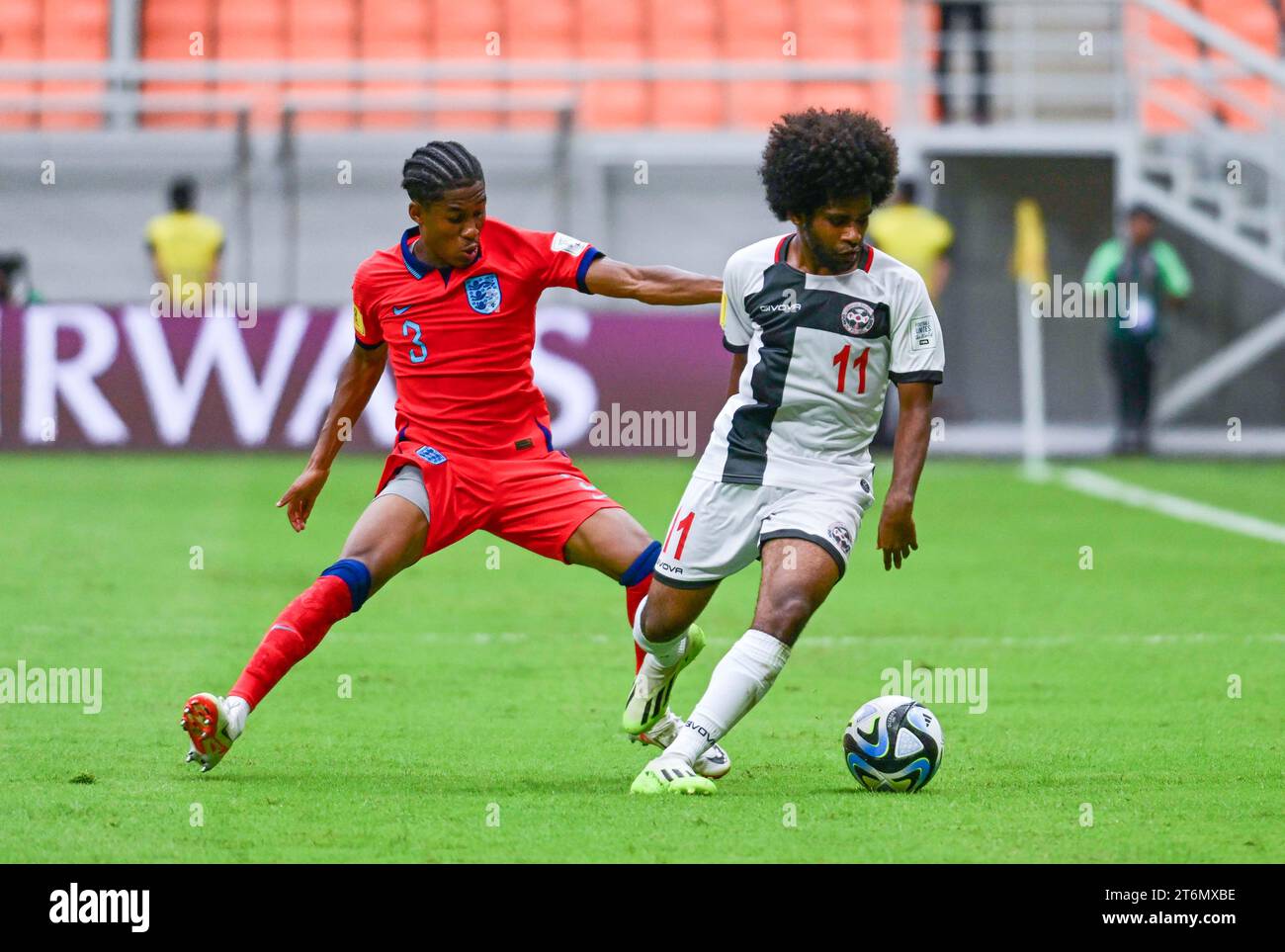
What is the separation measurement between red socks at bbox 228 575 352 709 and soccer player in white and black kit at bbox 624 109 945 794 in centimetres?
99

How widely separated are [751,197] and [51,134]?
7544 millimetres

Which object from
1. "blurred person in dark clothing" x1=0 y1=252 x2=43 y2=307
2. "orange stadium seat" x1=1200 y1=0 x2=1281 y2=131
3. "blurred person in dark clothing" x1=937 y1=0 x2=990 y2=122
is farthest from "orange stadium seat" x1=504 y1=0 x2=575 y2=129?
"orange stadium seat" x1=1200 y1=0 x2=1281 y2=131

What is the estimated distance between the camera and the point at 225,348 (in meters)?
18.4

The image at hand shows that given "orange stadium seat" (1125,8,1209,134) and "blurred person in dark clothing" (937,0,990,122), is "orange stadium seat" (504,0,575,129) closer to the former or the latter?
"blurred person in dark clothing" (937,0,990,122)

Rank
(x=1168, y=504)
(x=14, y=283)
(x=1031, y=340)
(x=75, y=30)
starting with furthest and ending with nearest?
(x=75, y=30) < (x=14, y=283) < (x=1031, y=340) < (x=1168, y=504)

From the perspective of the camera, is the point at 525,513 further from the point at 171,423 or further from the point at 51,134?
Result: the point at 51,134

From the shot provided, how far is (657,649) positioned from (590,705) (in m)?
1.39

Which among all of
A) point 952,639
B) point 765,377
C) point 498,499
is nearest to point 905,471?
point 765,377

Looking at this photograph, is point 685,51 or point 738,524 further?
point 685,51

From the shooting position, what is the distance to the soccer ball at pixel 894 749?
245 inches

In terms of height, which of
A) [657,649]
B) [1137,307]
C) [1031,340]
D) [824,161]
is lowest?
[657,649]

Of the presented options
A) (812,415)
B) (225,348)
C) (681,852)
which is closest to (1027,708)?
(812,415)

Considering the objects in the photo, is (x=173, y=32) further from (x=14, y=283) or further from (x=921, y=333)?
(x=921, y=333)

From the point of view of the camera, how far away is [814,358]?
20.6 feet
